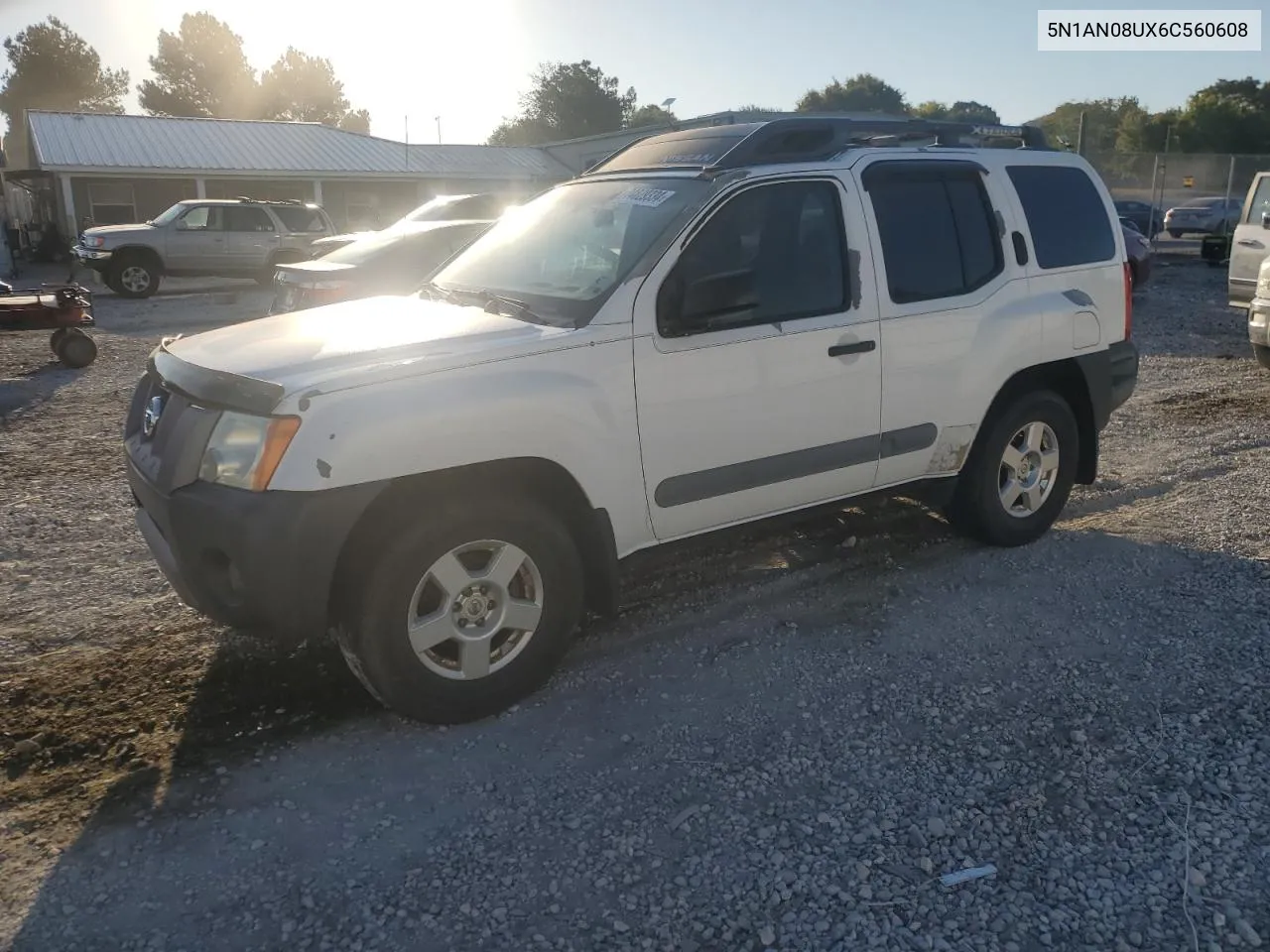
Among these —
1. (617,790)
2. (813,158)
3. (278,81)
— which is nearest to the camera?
(617,790)

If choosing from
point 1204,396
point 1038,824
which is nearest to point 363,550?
point 1038,824

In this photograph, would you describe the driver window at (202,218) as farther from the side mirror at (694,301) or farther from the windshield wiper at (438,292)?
the side mirror at (694,301)

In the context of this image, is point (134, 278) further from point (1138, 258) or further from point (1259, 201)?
point (1259, 201)

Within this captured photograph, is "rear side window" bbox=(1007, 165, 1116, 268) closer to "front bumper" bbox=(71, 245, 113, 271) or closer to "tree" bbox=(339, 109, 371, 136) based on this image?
"front bumper" bbox=(71, 245, 113, 271)

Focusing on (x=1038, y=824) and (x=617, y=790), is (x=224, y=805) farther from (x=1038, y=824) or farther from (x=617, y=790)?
(x=1038, y=824)

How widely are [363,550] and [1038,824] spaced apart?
2.31 metres

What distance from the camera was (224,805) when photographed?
3.25 meters

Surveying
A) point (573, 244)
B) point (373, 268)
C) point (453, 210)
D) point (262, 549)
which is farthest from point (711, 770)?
point (453, 210)

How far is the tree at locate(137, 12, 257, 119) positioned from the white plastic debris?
83767mm

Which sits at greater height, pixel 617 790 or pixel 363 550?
pixel 363 550

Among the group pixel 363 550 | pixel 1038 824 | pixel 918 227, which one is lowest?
pixel 1038 824

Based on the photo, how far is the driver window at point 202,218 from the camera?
20.3 meters

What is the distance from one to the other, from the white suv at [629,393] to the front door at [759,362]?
12mm

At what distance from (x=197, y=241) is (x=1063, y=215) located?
18.8 m
